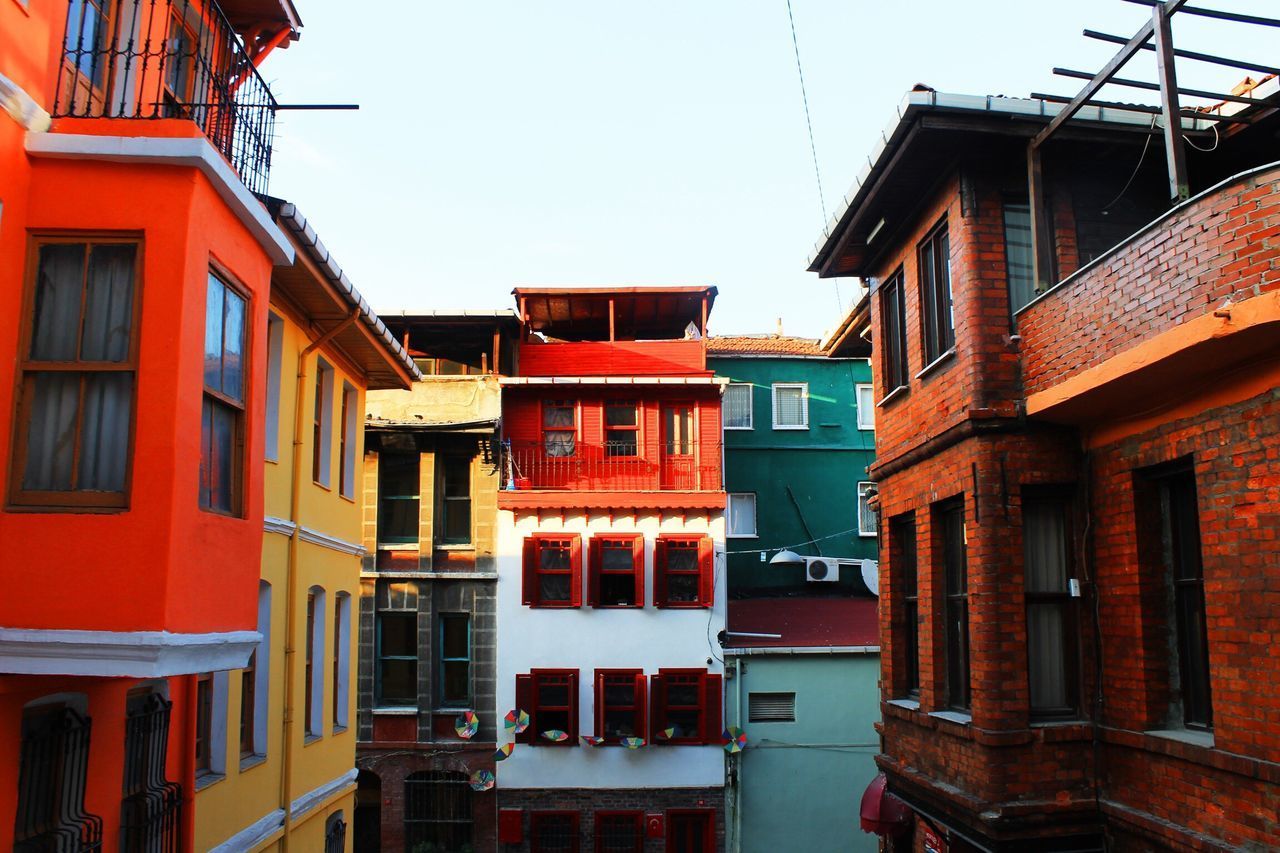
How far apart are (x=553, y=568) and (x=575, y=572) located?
22.7 inches

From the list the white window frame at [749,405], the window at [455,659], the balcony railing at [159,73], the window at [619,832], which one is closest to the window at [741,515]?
the white window frame at [749,405]

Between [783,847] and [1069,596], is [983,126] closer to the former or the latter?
[1069,596]

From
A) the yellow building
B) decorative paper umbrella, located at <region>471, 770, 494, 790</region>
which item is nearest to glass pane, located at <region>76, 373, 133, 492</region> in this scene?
the yellow building

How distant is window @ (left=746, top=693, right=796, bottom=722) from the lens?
27.0 m

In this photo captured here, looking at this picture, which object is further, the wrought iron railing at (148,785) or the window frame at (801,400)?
the window frame at (801,400)

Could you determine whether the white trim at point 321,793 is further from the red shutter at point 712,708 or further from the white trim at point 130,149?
the red shutter at point 712,708

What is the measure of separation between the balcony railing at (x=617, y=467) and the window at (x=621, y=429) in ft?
0.12

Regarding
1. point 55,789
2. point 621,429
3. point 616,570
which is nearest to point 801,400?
point 621,429

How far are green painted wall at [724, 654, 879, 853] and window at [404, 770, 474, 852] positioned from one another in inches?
235

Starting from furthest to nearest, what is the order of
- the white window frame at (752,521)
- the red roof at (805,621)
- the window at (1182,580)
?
the white window frame at (752,521), the red roof at (805,621), the window at (1182,580)

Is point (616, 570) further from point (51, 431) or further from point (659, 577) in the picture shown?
point (51, 431)

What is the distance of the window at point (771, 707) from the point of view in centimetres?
2695

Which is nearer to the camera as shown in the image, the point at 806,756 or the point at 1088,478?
the point at 1088,478

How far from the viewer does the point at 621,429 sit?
2828 cm
